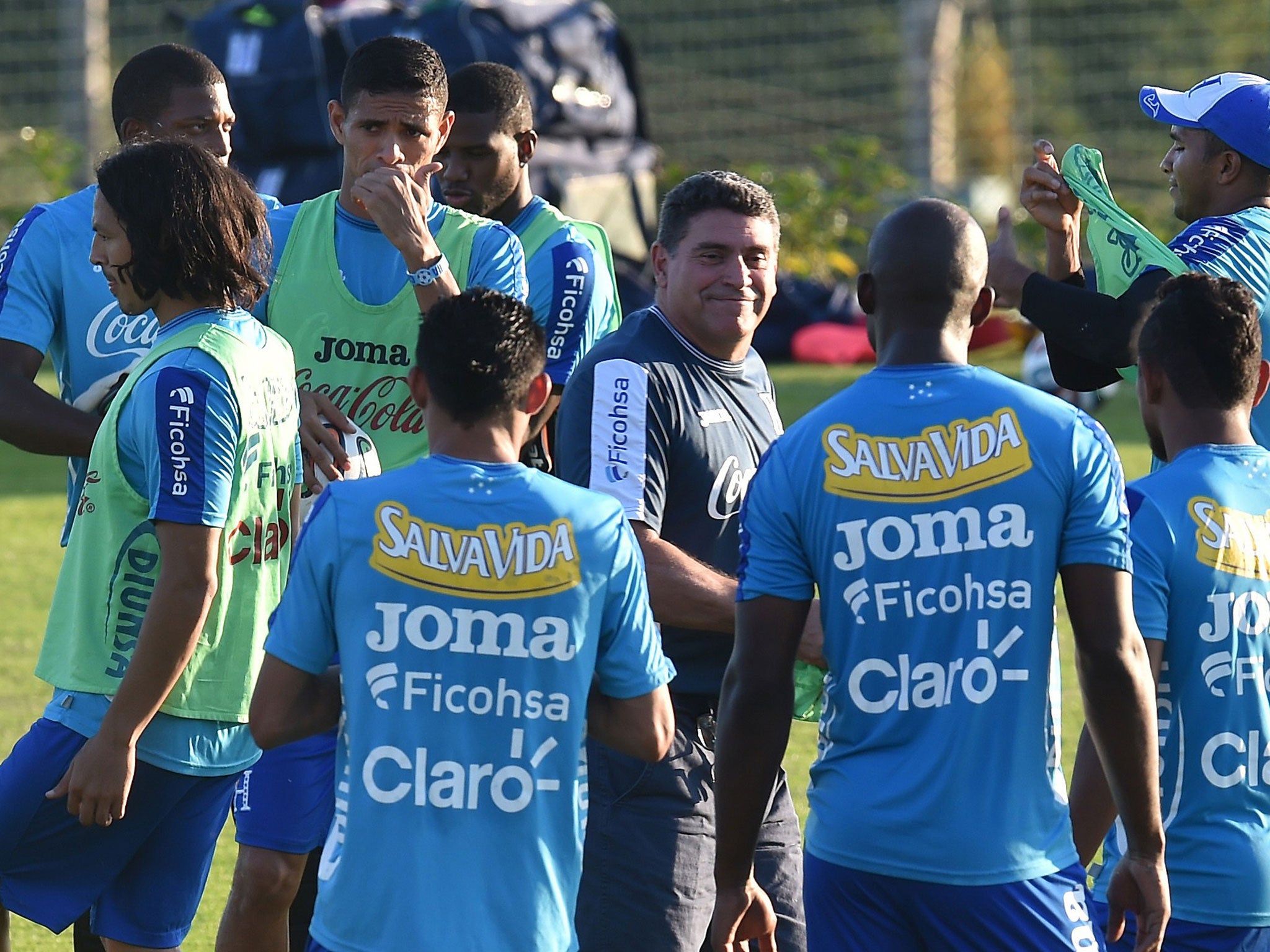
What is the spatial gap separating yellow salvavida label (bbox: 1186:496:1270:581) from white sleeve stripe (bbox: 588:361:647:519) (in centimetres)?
119

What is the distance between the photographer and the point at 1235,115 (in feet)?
14.3

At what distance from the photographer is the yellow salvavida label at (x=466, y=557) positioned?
2910 mm

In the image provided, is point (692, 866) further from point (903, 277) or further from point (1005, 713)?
point (903, 277)

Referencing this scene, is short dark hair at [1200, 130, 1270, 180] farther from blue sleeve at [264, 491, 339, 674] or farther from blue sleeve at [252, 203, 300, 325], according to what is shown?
blue sleeve at [264, 491, 339, 674]

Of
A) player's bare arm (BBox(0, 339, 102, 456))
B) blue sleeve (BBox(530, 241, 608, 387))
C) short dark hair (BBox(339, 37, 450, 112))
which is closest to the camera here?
player's bare arm (BBox(0, 339, 102, 456))

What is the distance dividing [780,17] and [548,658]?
30.7m

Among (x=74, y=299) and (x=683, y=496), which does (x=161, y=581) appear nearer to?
(x=683, y=496)

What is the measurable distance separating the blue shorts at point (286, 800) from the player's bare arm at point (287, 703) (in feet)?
4.15

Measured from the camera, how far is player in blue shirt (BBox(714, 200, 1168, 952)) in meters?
3.04

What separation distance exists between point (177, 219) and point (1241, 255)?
7.84 ft

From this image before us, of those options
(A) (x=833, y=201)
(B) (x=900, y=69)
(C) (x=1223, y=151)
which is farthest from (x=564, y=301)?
(B) (x=900, y=69)

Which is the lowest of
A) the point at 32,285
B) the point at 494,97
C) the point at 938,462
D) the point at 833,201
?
the point at 938,462

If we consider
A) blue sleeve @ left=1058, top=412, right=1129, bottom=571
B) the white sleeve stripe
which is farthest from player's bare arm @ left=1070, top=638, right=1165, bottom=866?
the white sleeve stripe

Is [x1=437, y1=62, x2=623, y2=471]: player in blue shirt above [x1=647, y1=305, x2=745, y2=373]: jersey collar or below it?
above
